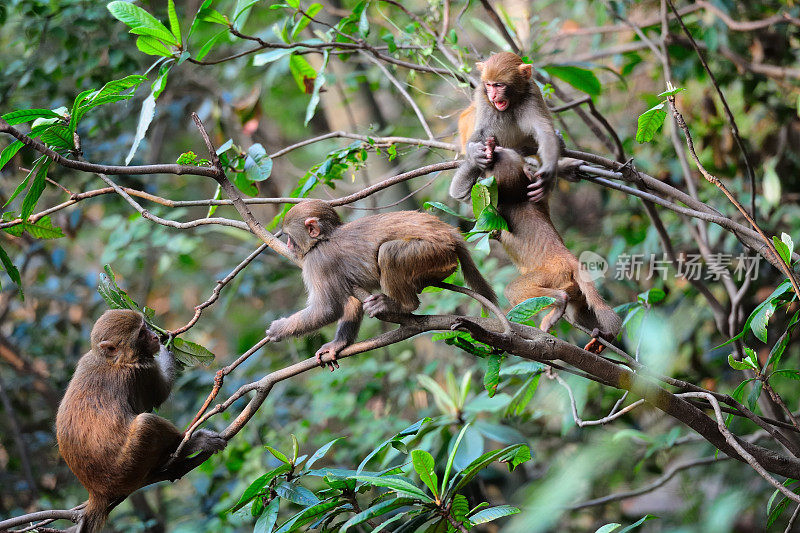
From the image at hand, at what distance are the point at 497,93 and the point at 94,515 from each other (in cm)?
310

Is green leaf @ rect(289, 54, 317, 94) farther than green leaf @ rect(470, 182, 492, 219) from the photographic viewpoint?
Yes

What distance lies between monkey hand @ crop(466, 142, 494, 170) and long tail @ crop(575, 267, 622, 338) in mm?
869

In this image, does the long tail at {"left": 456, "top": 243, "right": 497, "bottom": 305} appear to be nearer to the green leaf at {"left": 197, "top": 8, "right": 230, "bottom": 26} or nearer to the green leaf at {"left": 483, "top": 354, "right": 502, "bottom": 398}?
the green leaf at {"left": 483, "top": 354, "right": 502, "bottom": 398}

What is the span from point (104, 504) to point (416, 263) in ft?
6.58

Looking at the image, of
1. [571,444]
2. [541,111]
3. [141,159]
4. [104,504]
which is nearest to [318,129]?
[141,159]

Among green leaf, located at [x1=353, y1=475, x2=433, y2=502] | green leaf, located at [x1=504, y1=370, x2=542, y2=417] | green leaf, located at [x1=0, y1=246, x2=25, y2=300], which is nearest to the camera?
green leaf, located at [x1=353, y1=475, x2=433, y2=502]

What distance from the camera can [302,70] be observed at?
4.69 metres

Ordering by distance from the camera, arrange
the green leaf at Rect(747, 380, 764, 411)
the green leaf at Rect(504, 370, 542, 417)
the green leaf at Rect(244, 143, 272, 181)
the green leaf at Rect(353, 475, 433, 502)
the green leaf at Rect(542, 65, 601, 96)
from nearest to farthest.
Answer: the green leaf at Rect(353, 475, 433, 502) < the green leaf at Rect(747, 380, 764, 411) < the green leaf at Rect(244, 143, 272, 181) < the green leaf at Rect(504, 370, 542, 417) < the green leaf at Rect(542, 65, 601, 96)

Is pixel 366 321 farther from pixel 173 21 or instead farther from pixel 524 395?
pixel 173 21

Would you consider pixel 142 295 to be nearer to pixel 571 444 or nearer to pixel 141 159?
pixel 141 159

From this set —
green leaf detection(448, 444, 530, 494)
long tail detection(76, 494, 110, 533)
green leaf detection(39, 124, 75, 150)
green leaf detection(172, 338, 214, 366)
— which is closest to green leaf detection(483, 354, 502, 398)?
green leaf detection(448, 444, 530, 494)

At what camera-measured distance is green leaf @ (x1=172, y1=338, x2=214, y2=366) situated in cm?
360

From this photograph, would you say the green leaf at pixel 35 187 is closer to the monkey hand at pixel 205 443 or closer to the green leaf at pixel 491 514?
the monkey hand at pixel 205 443

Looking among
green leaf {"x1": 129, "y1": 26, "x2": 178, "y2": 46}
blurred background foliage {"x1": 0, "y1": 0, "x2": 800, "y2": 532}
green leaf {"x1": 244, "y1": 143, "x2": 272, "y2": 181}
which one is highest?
green leaf {"x1": 129, "y1": 26, "x2": 178, "y2": 46}
